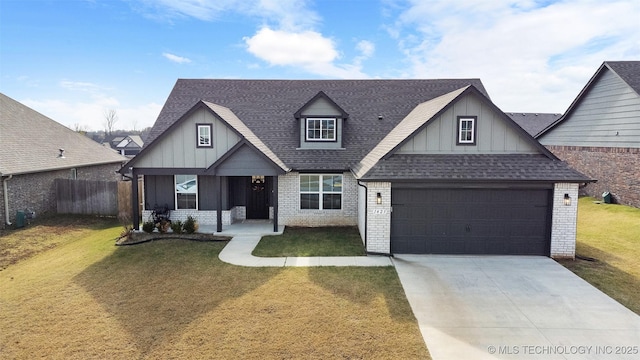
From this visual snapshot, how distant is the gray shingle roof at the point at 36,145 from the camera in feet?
55.8

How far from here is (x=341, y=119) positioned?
54.0 feet

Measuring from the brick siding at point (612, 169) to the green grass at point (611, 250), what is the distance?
89cm

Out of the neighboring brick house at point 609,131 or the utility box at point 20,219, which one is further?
the neighboring brick house at point 609,131

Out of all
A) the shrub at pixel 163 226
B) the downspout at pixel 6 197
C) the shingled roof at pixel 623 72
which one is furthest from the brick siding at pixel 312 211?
the shingled roof at pixel 623 72

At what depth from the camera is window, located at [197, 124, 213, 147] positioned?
48.4 ft

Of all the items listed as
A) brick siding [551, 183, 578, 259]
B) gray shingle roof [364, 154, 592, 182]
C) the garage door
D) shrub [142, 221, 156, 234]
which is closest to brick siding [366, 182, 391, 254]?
the garage door

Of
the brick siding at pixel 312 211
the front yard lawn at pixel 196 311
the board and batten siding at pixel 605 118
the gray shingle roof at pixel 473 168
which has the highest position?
the board and batten siding at pixel 605 118

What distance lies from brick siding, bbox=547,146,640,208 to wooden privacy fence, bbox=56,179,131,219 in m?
25.7

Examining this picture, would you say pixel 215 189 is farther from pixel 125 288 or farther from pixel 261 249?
pixel 125 288

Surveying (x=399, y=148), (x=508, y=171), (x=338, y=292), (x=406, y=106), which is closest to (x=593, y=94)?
(x=406, y=106)

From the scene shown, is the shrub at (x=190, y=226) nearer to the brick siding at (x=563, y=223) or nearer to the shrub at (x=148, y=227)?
the shrub at (x=148, y=227)

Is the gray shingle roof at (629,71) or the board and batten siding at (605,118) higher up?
the gray shingle roof at (629,71)

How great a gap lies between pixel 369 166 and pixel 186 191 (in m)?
8.04

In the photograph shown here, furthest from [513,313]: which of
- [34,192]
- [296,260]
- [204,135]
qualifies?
[34,192]
